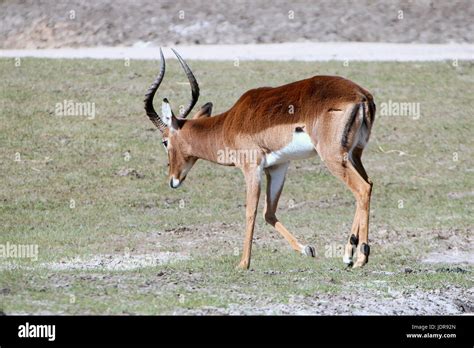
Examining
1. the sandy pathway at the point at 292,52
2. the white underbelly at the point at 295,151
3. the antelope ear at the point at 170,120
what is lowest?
the white underbelly at the point at 295,151

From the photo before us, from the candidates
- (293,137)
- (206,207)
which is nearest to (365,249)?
(293,137)

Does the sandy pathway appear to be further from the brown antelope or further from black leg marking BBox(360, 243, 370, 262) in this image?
black leg marking BBox(360, 243, 370, 262)

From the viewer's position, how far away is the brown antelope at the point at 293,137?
1105 centimetres

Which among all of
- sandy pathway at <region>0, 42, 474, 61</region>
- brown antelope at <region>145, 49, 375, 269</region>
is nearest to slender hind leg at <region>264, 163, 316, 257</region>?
brown antelope at <region>145, 49, 375, 269</region>

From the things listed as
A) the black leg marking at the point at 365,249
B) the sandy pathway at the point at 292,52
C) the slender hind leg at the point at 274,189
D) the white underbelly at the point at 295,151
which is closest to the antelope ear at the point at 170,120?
the slender hind leg at the point at 274,189

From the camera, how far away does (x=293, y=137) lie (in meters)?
11.4

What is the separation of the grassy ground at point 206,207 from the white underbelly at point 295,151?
1078 millimetres

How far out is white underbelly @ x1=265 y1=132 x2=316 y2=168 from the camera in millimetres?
11305

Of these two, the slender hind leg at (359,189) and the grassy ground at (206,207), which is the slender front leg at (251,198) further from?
the slender hind leg at (359,189)

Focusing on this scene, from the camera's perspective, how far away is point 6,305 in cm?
930

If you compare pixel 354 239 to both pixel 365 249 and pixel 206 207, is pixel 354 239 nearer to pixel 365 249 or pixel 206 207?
pixel 365 249

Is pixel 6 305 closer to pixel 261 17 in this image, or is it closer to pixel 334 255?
pixel 334 255

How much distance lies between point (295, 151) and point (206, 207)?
438 centimetres
